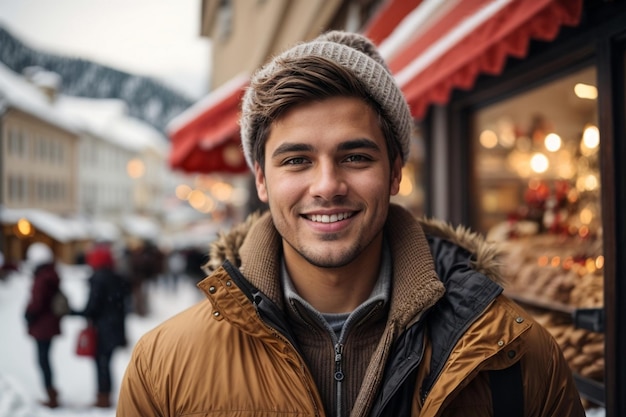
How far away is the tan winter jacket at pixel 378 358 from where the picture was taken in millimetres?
1519

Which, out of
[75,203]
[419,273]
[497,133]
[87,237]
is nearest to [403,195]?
[497,133]

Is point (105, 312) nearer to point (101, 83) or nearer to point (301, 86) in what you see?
point (101, 83)

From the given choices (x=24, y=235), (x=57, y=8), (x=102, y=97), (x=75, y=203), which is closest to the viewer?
(x=57, y=8)

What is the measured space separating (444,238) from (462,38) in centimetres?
146

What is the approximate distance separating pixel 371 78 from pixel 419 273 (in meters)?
0.72

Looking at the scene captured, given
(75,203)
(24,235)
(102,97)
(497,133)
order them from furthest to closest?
(75,203)
(102,97)
(24,235)
(497,133)

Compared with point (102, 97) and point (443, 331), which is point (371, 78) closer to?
point (443, 331)

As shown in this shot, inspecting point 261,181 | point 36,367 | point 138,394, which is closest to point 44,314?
point 36,367

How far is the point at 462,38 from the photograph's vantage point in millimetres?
2900

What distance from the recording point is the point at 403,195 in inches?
264

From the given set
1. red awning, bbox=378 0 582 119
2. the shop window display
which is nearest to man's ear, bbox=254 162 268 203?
red awning, bbox=378 0 582 119

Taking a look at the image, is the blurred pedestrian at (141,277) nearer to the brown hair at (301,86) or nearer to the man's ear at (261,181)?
the man's ear at (261,181)

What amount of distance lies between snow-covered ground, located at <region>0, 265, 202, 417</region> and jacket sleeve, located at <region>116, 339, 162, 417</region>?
4164mm

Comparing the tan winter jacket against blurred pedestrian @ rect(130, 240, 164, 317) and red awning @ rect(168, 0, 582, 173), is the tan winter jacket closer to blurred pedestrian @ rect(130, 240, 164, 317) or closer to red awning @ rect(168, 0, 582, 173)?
red awning @ rect(168, 0, 582, 173)
